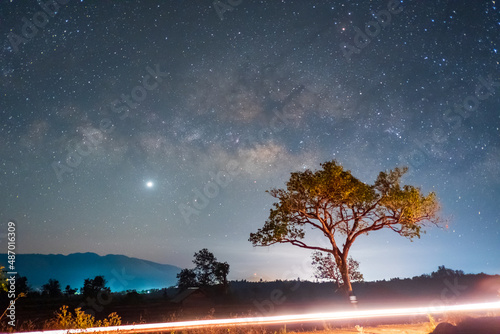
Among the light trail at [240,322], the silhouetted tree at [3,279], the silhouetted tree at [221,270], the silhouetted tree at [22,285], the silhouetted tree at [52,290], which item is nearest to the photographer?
the silhouetted tree at [3,279]

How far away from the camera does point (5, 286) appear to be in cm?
830

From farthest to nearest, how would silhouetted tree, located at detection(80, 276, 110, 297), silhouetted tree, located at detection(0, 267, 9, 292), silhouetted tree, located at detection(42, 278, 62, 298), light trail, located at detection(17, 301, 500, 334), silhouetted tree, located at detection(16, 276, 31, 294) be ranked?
silhouetted tree, located at detection(42, 278, 62, 298) → silhouetted tree, located at detection(80, 276, 110, 297) → silhouetted tree, located at detection(16, 276, 31, 294) → light trail, located at detection(17, 301, 500, 334) → silhouetted tree, located at detection(0, 267, 9, 292)

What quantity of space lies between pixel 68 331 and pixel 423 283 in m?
117

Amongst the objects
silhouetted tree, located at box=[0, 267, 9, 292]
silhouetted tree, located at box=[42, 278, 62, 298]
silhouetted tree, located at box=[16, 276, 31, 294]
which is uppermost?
silhouetted tree, located at box=[0, 267, 9, 292]

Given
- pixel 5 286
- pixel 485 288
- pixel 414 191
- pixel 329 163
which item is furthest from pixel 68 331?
pixel 485 288

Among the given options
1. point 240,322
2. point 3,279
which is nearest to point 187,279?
point 240,322

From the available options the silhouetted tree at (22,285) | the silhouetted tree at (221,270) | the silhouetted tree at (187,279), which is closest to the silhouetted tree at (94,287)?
the silhouetted tree at (22,285)

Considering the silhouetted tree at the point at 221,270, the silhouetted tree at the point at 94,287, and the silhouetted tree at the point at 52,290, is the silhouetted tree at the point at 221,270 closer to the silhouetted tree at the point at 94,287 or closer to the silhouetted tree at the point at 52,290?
the silhouetted tree at the point at 94,287

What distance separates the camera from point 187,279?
234 ft

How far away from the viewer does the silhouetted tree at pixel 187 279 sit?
70.2 metres

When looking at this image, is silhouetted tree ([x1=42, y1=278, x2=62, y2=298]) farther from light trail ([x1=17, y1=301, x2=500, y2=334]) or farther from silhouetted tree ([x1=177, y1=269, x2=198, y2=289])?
light trail ([x1=17, y1=301, x2=500, y2=334])

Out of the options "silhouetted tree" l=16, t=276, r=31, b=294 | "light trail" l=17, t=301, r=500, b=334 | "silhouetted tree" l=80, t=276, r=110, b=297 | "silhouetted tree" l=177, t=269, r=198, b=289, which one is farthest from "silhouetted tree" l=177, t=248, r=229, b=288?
"light trail" l=17, t=301, r=500, b=334

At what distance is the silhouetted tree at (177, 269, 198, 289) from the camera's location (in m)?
70.2

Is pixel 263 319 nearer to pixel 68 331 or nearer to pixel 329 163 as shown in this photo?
pixel 68 331
